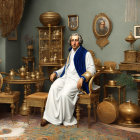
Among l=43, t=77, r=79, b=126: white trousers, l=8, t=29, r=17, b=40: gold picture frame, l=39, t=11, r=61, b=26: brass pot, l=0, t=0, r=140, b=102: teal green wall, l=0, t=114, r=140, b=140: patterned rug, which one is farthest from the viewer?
l=8, t=29, r=17, b=40: gold picture frame

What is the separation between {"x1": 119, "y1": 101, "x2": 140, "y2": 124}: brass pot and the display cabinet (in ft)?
6.78

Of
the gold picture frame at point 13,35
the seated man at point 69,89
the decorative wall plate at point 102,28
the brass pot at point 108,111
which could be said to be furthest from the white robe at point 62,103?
the gold picture frame at point 13,35

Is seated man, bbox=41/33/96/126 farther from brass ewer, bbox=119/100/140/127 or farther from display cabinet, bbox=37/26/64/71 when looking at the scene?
display cabinet, bbox=37/26/64/71

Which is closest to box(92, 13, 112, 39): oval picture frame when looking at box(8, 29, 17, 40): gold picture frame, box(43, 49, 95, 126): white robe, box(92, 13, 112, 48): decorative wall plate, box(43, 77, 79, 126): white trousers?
box(92, 13, 112, 48): decorative wall plate

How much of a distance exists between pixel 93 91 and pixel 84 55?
756mm

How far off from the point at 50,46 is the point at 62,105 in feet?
6.97

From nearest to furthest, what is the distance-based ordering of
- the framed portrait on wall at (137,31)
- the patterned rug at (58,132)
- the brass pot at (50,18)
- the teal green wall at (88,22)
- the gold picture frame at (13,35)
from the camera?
the patterned rug at (58,132), the framed portrait on wall at (137,31), the teal green wall at (88,22), the brass pot at (50,18), the gold picture frame at (13,35)

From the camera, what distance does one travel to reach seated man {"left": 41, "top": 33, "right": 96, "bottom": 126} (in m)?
4.36

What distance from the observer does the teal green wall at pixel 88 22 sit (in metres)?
5.48

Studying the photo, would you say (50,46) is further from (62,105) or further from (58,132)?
(58,132)

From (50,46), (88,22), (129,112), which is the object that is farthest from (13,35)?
(129,112)

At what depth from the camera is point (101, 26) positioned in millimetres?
5605

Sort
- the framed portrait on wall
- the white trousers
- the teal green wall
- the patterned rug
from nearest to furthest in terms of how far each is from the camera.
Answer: the patterned rug → the white trousers → the framed portrait on wall → the teal green wall

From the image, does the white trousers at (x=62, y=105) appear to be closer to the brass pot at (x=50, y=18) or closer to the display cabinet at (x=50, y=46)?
the display cabinet at (x=50, y=46)
